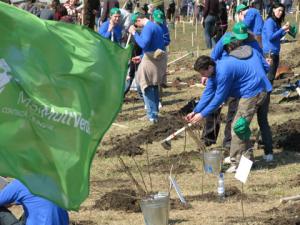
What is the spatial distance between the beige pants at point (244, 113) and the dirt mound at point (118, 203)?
1889 mm

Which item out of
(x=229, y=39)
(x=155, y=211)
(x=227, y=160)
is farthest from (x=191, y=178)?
Answer: (x=155, y=211)

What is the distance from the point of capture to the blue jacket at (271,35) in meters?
17.2

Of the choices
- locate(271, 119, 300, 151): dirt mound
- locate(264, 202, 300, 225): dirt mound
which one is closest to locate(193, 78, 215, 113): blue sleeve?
locate(271, 119, 300, 151): dirt mound

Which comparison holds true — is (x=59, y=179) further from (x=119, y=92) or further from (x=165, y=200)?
(x=165, y=200)

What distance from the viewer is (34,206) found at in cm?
764

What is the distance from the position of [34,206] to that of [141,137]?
713 centimetres

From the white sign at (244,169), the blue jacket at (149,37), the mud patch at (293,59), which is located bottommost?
the mud patch at (293,59)

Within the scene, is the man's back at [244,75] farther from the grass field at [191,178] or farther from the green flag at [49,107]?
the green flag at [49,107]

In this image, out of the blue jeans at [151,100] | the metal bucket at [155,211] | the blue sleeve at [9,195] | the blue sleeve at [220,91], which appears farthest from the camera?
the blue jeans at [151,100]

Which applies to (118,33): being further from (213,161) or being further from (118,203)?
(118,203)

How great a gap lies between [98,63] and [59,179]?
3.23 feet

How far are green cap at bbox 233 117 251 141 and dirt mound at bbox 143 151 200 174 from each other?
100cm

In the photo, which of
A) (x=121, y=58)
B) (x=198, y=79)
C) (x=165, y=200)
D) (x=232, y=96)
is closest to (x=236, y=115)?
(x=232, y=96)

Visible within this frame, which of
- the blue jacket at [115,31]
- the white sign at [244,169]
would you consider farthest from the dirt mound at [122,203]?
the blue jacket at [115,31]
